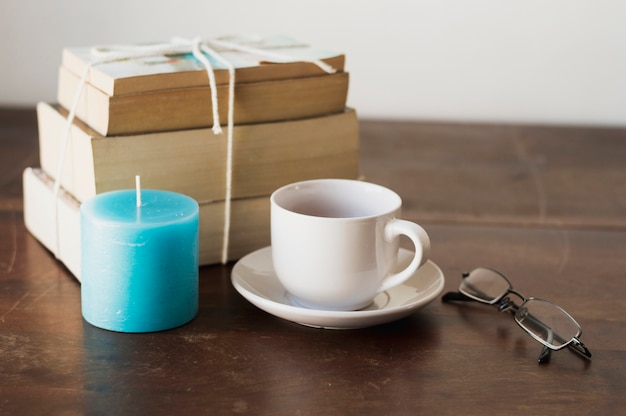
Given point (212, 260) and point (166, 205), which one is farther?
point (212, 260)

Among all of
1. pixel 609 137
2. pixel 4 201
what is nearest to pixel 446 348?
pixel 4 201

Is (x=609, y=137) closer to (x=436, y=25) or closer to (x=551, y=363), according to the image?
(x=436, y=25)

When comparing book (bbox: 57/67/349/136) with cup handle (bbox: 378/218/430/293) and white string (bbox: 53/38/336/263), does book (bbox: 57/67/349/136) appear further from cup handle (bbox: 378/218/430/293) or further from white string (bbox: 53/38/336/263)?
cup handle (bbox: 378/218/430/293)

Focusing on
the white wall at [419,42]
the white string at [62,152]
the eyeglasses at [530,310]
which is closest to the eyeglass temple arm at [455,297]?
the eyeglasses at [530,310]

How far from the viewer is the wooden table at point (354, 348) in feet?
1.92

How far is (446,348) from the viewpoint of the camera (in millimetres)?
669

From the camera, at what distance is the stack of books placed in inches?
29.1

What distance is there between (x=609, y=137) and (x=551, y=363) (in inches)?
29.2

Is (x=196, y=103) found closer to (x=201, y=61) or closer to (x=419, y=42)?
(x=201, y=61)

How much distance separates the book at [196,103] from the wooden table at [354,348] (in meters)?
0.15

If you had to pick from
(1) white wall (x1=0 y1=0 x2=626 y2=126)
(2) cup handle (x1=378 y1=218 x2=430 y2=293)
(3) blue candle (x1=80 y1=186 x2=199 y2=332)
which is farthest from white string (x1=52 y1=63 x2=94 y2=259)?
(1) white wall (x1=0 y1=0 x2=626 y2=126)

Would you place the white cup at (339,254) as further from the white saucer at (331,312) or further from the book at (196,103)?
the book at (196,103)

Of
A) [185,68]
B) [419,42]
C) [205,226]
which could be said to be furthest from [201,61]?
[419,42]

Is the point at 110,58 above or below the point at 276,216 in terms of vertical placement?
above
